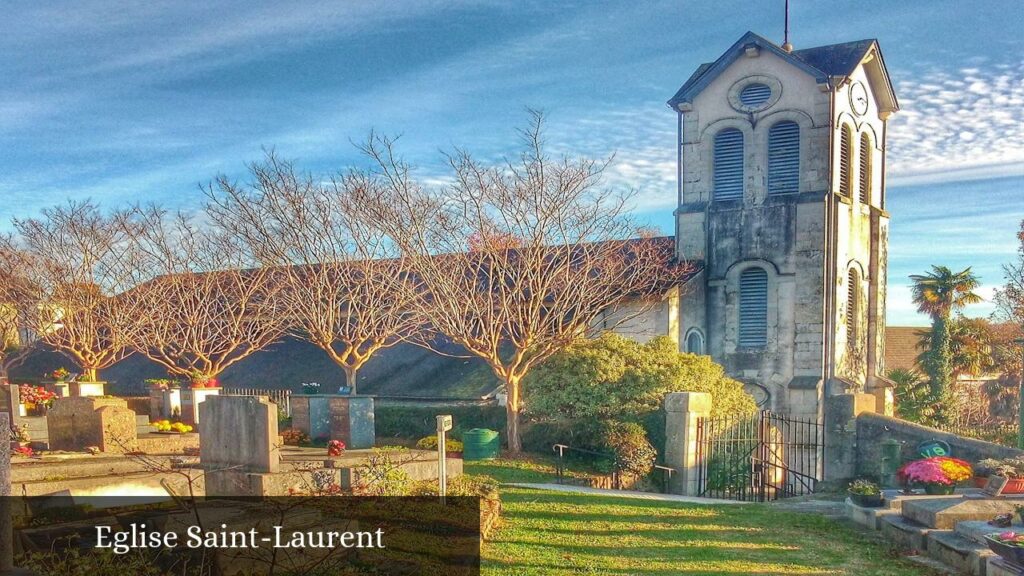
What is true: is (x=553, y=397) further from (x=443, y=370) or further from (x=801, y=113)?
(x=801, y=113)

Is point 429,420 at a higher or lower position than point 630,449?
lower

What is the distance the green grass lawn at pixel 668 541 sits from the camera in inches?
441

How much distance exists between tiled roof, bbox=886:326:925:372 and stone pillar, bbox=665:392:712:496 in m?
29.7

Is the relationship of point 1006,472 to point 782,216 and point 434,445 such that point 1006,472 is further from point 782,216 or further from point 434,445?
point 782,216

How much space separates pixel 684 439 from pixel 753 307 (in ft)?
31.7

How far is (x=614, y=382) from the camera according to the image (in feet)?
71.7

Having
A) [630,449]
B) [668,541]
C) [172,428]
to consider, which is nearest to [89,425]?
[172,428]

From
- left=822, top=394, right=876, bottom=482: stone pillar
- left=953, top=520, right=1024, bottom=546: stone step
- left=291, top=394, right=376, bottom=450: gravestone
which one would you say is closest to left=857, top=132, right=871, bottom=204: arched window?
left=822, top=394, right=876, bottom=482: stone pillar

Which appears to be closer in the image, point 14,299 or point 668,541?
point 668,541

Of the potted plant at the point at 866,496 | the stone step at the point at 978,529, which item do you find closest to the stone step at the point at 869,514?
the potted plant at the point at 866,496

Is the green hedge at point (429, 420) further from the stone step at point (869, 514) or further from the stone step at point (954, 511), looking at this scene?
the stone step at point (954, 511)

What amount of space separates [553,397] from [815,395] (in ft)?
33.4

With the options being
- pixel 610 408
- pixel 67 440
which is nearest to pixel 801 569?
pixel 610 408

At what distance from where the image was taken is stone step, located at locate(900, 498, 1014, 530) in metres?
12.4
